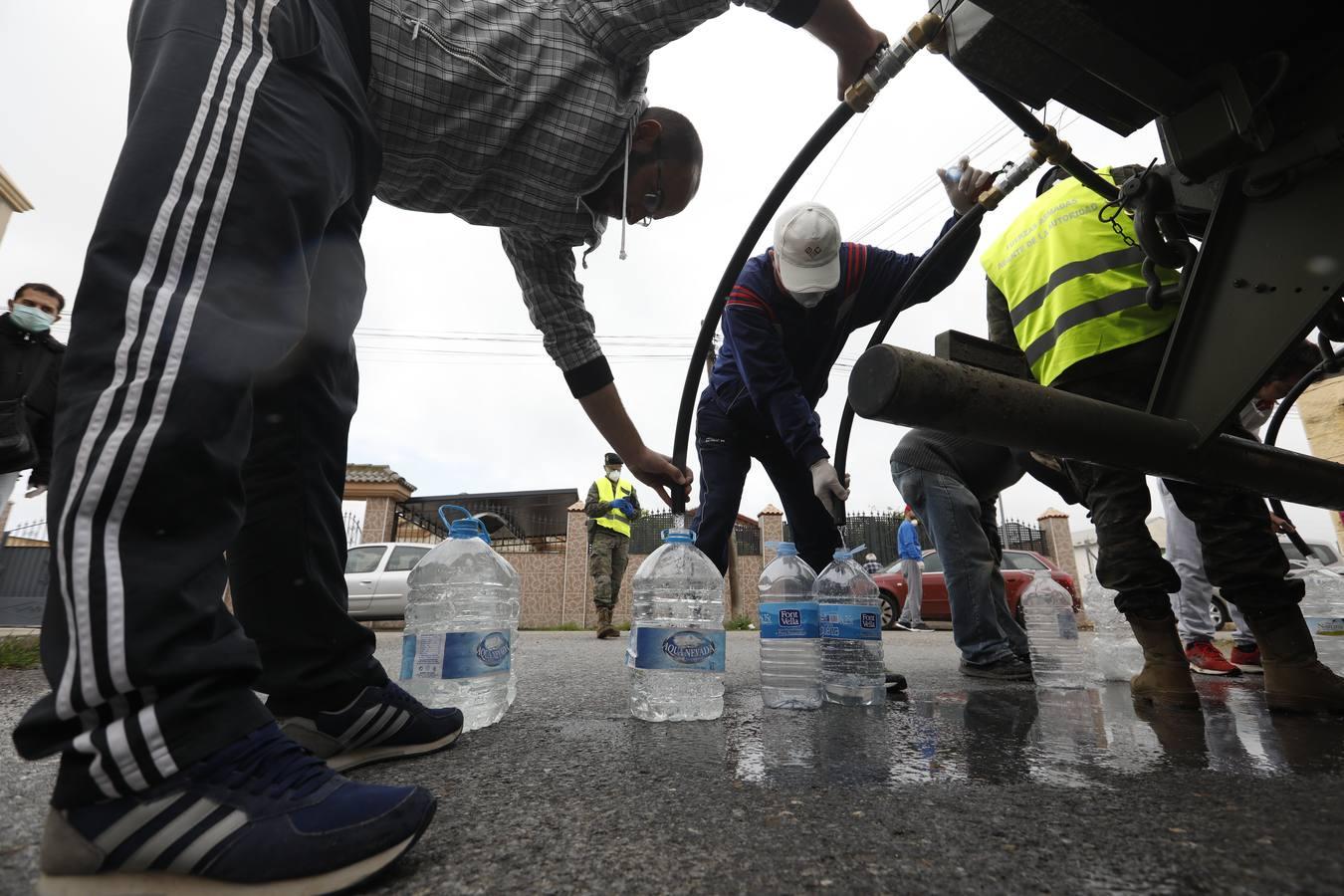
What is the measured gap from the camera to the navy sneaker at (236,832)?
70 centimetres

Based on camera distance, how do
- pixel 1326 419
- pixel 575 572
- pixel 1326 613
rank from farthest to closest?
pixel 575 572
pixel 1326 419
pixel 1326 613

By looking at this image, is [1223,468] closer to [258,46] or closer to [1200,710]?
[1200,710]

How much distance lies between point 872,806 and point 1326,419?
56.8 feet

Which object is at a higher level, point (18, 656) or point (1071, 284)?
point (1071, 284)

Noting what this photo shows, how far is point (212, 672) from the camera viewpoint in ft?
2.50

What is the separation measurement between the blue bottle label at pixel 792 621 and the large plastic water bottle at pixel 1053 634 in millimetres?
1444

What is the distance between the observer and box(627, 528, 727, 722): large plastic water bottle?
1953 mm

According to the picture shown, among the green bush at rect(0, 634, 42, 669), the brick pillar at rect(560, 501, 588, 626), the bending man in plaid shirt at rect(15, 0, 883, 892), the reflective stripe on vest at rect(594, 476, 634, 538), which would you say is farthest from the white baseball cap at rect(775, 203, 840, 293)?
the brick pillar at rect(560, 501, 588, 626)

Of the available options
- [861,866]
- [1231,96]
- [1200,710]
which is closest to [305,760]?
[861,866]

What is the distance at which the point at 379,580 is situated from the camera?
11.0m

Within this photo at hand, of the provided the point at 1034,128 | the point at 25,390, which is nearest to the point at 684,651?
the point at 1034,128

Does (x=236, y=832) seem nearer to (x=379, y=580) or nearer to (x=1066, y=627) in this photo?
(x=1066, y=627)

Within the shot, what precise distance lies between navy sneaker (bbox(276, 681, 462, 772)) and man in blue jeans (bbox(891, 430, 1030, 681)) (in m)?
2.47

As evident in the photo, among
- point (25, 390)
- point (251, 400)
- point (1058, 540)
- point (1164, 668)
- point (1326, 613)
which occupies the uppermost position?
point (25, 390)
